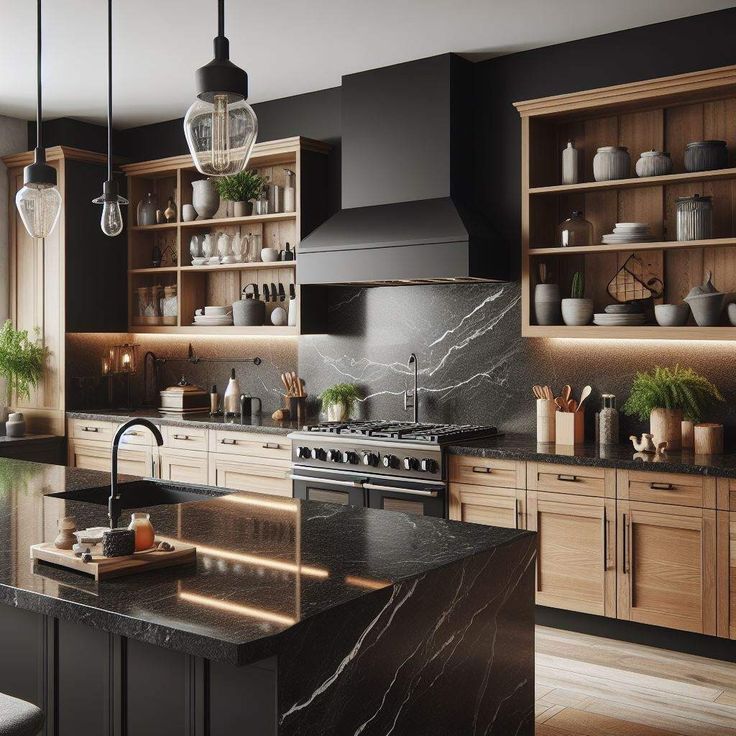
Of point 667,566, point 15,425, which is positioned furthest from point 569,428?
point 15,425

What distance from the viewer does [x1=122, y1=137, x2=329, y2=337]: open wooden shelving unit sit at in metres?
6.05

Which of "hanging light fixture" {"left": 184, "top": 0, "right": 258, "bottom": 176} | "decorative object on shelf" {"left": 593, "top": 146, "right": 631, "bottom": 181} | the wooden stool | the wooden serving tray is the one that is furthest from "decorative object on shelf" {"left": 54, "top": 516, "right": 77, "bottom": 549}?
"decorative object on shelf" {"left": 593, "top": 146, "right": 631, "bottom": 181}

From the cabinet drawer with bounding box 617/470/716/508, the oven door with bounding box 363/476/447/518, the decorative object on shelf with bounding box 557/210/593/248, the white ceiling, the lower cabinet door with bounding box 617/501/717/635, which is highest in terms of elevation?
the white ceiling

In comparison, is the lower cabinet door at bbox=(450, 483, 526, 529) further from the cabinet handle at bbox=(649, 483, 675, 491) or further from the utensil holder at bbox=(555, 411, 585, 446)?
the cabinet handle at bbox=(649, 483, 675, 491)

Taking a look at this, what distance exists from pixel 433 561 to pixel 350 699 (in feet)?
1.59

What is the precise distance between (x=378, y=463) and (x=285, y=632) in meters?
3.20

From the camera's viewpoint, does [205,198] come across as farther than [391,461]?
Yes

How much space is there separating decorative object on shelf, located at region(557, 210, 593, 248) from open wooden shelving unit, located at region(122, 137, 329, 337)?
1.79m

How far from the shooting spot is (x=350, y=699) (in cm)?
215

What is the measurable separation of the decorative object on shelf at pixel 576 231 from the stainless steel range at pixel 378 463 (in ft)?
3.76

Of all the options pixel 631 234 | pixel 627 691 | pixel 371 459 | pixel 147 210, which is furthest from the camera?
pixel 147 210

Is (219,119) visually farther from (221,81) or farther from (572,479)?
(572,479)

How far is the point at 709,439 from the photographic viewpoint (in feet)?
14.8

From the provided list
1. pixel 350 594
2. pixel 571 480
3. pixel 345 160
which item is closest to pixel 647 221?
pixel 571 480
